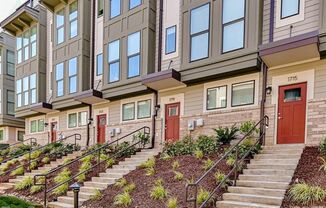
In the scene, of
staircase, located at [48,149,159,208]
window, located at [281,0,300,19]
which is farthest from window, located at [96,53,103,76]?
window, located at [281,0,300,19]

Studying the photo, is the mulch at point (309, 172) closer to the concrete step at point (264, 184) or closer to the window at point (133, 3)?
the concrete step at point (264, 184)

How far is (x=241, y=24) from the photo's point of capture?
963 cm

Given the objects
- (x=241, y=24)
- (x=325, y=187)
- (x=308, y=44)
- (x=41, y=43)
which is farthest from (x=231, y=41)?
(x=41, y=43)

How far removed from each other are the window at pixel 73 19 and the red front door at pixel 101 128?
16.8 feet

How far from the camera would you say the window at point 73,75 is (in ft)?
53.1

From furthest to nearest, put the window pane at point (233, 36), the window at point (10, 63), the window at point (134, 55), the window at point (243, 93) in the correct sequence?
the window at point (10, 63) → the window at point (134, 55) → the window at point (243, 93) → the window pane at point (233, 36)

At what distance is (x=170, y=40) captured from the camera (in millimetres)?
12266

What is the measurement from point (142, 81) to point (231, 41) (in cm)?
407

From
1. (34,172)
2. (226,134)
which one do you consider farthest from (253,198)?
(34,172)

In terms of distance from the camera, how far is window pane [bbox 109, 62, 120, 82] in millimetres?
13828

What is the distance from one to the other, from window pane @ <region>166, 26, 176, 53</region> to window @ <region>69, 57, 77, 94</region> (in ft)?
21.2

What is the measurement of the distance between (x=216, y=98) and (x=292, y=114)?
2803mm

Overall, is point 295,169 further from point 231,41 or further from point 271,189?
point 231,41

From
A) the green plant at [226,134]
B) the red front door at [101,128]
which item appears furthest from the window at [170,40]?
the red front door at [101,128]
